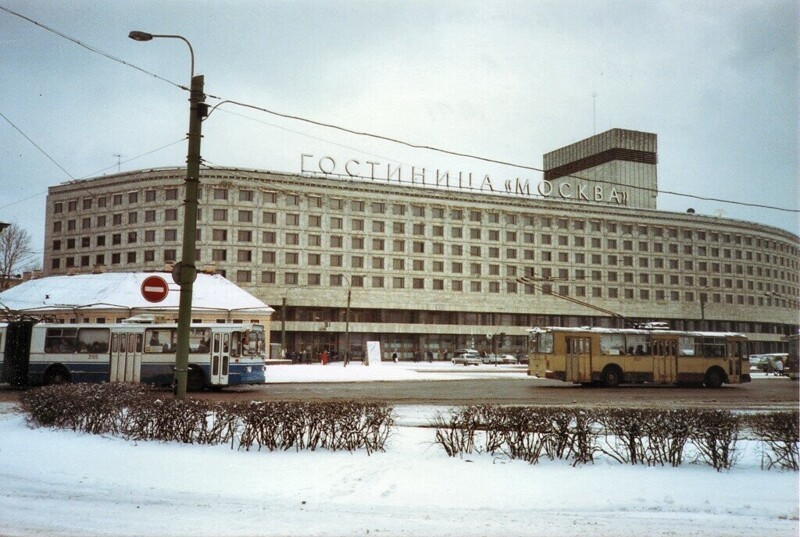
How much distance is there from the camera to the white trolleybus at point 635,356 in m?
28.0

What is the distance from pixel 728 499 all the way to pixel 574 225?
81.0 metres

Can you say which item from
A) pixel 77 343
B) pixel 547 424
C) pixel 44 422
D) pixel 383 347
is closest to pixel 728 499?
pixel 547 424

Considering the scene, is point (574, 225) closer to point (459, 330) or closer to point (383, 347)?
point (459, 330)

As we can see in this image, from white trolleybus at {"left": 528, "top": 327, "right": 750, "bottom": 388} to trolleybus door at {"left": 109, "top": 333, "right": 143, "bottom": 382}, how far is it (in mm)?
16760

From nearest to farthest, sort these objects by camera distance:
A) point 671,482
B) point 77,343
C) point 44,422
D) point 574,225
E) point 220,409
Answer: point 671,482, point 220,409, point 44,422, point 77,343, point 574,225

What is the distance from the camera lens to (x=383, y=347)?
75750 mm

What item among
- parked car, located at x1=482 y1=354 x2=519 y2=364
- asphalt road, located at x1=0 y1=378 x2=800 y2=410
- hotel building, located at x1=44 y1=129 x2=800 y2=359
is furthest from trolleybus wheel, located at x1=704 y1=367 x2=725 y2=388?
hotel building, located at x1=44 y1=129 x2=800 y2=359

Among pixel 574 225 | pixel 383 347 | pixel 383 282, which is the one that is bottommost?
pixel 383 347

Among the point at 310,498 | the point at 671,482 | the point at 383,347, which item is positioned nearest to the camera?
the point at 310,498

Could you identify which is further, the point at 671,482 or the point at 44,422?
the point at 44,422

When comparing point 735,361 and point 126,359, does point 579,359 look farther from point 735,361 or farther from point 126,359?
point 126,359

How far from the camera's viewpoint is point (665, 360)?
95.1 ft

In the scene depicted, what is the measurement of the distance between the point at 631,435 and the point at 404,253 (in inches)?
2719

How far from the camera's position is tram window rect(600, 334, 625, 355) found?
93.1 feet
